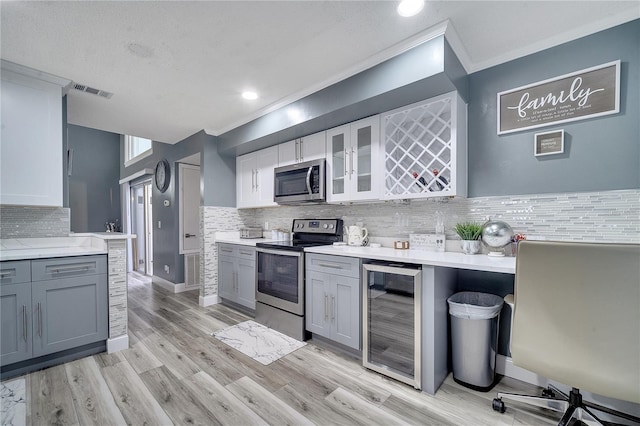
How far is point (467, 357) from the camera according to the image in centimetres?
186

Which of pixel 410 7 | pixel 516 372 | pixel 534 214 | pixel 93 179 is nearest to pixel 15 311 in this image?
pixel 410 7

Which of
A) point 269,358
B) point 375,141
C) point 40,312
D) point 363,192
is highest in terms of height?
point 375,141

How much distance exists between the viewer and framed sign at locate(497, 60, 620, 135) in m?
1.72

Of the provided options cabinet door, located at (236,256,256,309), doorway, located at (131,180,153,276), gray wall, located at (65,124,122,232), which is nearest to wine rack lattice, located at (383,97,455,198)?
cabinet door, located at (236,256,256,309)

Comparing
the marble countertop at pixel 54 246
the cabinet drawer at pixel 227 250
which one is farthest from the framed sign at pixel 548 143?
the marble countertop at pixel 54 246

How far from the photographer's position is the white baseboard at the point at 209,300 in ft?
12.0

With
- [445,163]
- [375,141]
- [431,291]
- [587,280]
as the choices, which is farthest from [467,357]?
[375,141]

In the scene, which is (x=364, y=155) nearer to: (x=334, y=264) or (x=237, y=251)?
(x=334, y=264)

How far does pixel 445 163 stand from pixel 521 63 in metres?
0.92

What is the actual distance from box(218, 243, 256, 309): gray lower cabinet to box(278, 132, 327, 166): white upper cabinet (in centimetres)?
116

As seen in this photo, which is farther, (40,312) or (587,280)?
(40,312)

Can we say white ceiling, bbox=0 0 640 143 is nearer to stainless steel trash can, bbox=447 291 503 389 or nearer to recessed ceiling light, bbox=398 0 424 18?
recessed ceiling light, bbox=398 0 424 18

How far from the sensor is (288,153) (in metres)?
3.29

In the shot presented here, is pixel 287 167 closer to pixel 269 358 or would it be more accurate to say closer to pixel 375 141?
pixel 375 141
